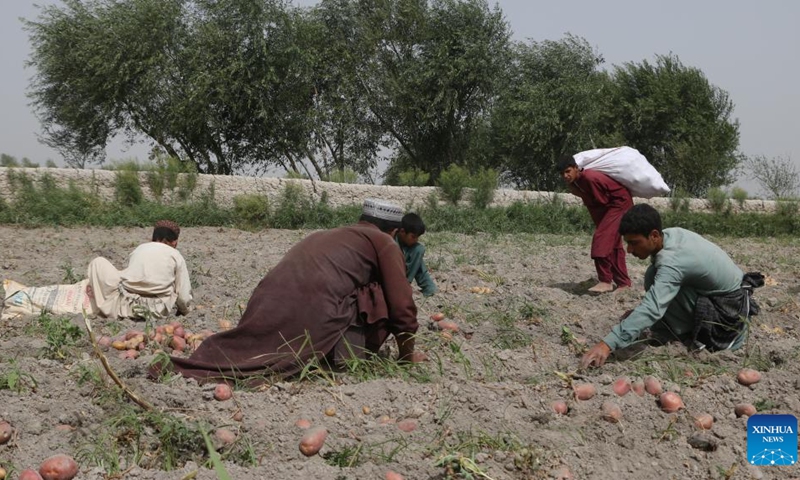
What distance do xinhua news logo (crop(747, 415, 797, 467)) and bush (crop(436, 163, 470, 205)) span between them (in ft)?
32.0

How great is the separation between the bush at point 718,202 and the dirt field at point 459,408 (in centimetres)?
954

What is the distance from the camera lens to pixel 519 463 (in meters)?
2.75

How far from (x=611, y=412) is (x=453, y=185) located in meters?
9.79

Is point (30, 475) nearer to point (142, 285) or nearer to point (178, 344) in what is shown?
point (178, 344)

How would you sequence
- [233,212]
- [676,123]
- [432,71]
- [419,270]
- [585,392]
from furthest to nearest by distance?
[676,123]
[432,71]
[233,212]
[419,270]
[585,392]

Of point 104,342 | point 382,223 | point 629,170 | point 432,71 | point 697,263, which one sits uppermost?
point 432,71

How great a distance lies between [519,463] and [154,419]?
130 centimetres

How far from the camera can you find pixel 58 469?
8.42ft

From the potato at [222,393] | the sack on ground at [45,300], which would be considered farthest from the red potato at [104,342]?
the potato at [222,393]

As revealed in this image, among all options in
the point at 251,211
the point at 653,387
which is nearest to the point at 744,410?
the point at 653,387

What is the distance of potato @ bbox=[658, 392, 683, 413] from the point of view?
3.30 metres

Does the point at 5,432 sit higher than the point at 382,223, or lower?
lower

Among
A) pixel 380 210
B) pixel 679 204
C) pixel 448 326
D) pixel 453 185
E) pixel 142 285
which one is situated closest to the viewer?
pixel 380 210

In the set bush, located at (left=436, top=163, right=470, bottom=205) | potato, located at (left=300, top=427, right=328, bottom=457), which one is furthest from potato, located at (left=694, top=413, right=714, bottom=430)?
bush, located at (left=436, top=163, right=470, bottom=205)
